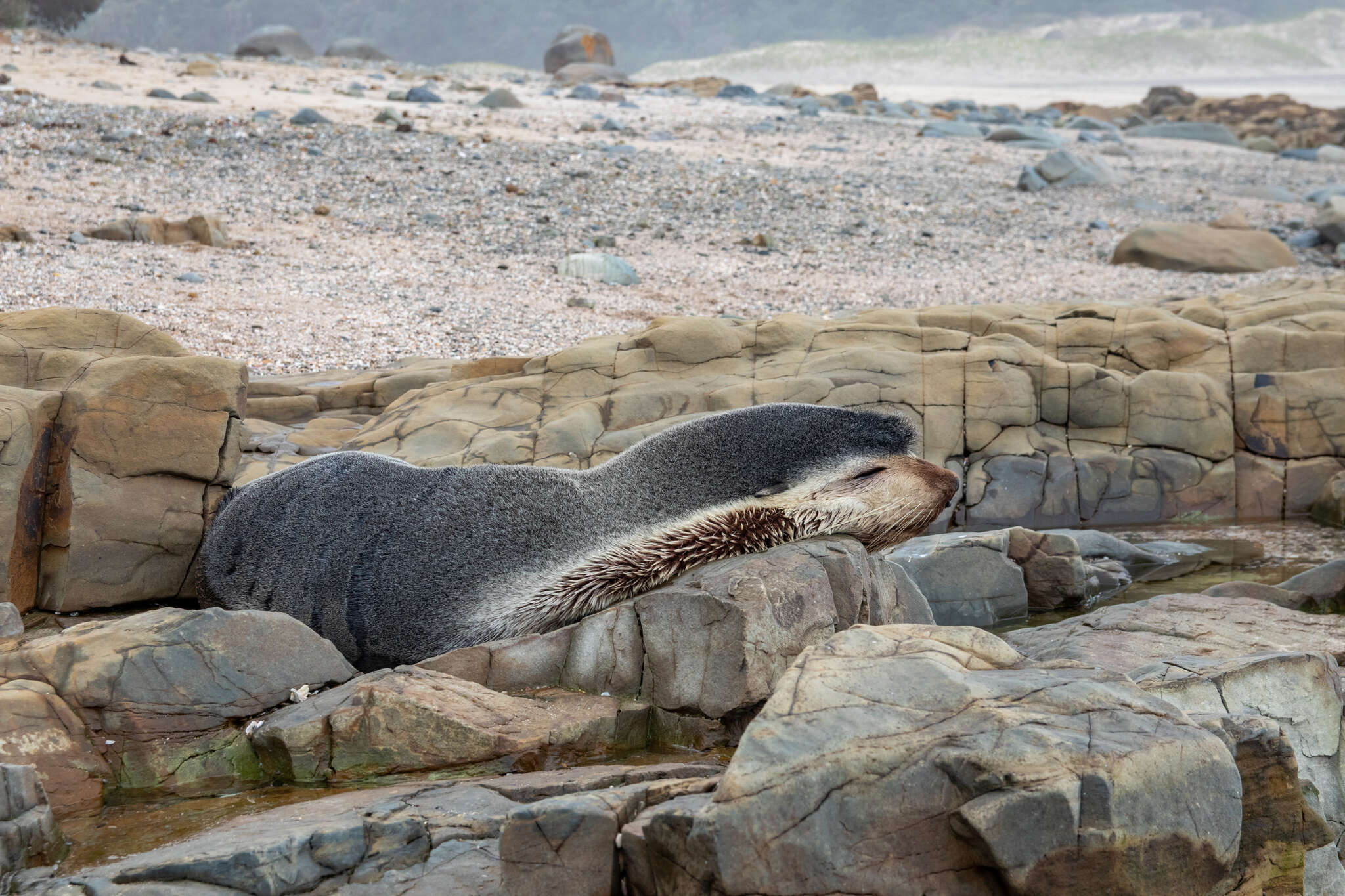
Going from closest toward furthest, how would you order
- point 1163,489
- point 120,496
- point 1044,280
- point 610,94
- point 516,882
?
1. point 516,882
2. point 120,496
3. point 1163,489
4. point 1044,280
5. point 610,94

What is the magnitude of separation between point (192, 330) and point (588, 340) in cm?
369

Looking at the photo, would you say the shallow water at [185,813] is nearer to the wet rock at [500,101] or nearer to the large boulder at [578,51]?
the wet rock at [500,101]

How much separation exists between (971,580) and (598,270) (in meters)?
8.11

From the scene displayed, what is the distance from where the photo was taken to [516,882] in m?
2.91

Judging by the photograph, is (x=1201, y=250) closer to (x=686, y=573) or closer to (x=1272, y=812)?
(x=686, y=573)

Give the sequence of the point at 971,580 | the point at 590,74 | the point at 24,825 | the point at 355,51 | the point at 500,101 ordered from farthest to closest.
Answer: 1. the point at 355,51
2. the point at 590,74
3. the point at 500,101
4. the point at 971,580
5. the point at 24,825

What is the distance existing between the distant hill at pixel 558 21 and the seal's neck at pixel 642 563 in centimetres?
7152

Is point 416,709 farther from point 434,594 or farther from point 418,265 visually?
point 418,265

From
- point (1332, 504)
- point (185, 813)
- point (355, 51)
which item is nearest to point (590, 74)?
point (355, 51)

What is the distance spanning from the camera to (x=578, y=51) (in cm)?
4166

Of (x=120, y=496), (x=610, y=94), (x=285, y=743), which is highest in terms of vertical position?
(x=610, y=94)

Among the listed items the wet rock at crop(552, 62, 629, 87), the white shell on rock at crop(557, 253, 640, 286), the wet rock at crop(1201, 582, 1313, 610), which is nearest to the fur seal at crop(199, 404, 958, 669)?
the wet rock at crop(1201, 582, 1313, 610)

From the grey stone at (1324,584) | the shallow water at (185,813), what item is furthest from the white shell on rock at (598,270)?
the grey stone at (1324,584)

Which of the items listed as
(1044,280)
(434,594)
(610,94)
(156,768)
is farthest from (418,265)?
(610,94)
